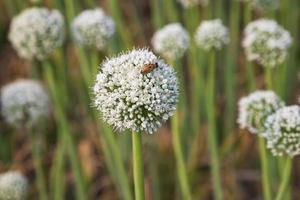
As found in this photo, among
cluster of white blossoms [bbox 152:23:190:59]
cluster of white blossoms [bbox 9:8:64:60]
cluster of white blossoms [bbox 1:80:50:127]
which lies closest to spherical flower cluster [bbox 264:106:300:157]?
cluster of white blossoms [bbox 152:23:190:59]

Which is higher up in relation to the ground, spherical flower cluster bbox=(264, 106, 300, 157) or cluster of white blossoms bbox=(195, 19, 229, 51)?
cluster of white blossoms bbox=(195, 19, 229, 51)

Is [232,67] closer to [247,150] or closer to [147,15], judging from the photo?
[247,150]

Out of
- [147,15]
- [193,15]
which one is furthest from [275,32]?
[147,15]

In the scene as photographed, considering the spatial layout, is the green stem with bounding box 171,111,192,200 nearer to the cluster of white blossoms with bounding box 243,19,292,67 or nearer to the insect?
the cluster of white blossoms with bounding box 243,19,292,67

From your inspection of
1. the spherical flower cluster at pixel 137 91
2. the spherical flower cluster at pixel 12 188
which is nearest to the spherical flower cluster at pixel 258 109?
the spherical flower cluster at pixel 137 91

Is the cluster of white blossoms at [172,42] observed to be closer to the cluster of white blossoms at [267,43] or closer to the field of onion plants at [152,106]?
the field of onion plants at [152,106]
